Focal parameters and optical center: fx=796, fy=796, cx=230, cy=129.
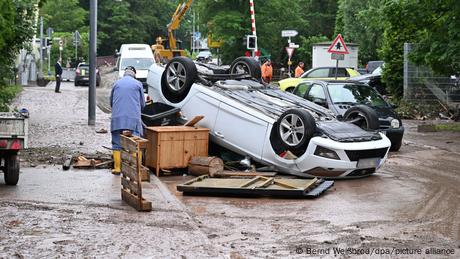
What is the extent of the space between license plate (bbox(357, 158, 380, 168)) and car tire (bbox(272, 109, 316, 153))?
92cm

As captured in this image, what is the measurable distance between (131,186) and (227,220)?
1479 millimetres

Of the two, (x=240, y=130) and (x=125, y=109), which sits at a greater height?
(x=125, y=109)

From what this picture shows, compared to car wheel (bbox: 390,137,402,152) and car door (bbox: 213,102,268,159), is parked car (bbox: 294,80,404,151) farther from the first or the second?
car door (bbox: 213,102,268,159)

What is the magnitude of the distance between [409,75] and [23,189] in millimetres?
19738

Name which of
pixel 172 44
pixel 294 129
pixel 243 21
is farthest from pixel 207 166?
pixel 243 21

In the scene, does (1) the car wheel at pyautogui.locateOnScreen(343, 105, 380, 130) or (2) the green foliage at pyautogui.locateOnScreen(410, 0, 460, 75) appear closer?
(1) the car wheel at pyautogui.locateOnScreen(343, 105, 380, 130)

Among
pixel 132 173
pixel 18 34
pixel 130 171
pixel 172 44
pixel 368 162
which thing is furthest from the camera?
pixel 172 44

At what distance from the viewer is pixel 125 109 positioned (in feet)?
42.5

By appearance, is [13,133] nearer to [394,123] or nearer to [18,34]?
[394,123]

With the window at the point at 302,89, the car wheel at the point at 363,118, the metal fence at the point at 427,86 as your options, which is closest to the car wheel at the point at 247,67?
the window at the point at 302,89

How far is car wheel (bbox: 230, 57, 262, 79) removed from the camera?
1631cm

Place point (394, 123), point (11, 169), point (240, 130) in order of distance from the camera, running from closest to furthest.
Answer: point (11, 169)
point (240, 130)
point (394, 123)

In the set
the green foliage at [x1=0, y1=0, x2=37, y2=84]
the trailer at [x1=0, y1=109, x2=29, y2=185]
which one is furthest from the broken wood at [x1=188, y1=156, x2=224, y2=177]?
the green foliage at [x1=0, y1=0, x2=37, y2=84]

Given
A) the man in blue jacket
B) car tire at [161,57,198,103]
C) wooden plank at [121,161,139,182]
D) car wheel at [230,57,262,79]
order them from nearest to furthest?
wooden plank at [121,161,139,182] → the man in blue jacket → car tire at [161,57,198,103] → car wheel at [230,57,262,79]
